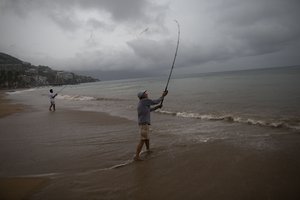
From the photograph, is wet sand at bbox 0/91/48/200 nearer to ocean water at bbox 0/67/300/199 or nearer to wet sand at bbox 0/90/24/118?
ocean water at bbox 0/67/300/199

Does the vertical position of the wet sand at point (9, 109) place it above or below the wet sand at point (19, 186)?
above

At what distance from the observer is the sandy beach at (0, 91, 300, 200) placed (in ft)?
15.6

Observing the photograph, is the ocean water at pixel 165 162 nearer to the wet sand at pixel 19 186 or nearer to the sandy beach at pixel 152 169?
the sandy beach at pixel 152 169

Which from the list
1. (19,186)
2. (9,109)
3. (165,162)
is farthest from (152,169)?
(9,109)

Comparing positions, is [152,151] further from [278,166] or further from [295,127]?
[295,127]

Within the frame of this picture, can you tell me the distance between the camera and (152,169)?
5.98 m

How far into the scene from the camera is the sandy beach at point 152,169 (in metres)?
4.76

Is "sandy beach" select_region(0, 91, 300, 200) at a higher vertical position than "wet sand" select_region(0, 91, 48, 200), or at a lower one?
higher

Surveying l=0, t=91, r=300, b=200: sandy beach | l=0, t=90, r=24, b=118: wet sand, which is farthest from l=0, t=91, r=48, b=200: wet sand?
l=0, t=90, r=24, b=118: wet sand

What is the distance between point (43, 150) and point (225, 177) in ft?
20.4

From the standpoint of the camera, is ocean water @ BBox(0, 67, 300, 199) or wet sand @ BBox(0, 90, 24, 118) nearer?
ocean water @ BBox(0, 67, 300, 199)

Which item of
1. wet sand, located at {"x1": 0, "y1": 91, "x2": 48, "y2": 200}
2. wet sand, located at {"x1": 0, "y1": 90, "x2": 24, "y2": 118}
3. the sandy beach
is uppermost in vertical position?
wet sand, located at {"x1": 0, "y1": 90, "x2": 24, "y2": 118}

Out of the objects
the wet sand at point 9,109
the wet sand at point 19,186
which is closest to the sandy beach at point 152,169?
the wet sand at point 19,186

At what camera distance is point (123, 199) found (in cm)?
458
